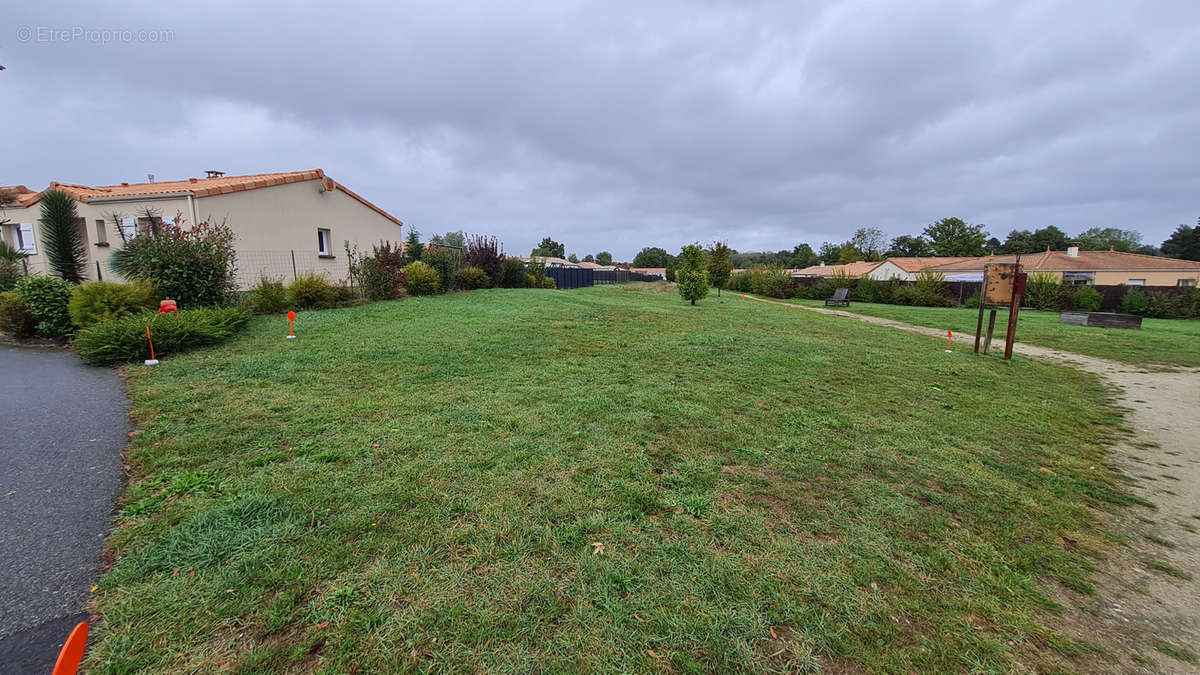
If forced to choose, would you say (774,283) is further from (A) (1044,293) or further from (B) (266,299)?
(B) (266,299)

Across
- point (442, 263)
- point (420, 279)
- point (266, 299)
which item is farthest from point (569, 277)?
point (266, 299)

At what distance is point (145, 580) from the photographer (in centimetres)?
193

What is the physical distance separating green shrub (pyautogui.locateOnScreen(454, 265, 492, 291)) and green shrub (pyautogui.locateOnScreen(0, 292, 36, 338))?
1132 cm

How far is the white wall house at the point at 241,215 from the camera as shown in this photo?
1370 cm

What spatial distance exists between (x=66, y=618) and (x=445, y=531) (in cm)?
142

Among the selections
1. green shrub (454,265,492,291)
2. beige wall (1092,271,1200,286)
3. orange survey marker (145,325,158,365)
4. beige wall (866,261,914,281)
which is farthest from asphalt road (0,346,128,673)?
beige wall (866,261,914,281)

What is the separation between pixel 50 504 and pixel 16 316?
9157 mm

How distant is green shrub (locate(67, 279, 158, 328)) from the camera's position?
7.33 m

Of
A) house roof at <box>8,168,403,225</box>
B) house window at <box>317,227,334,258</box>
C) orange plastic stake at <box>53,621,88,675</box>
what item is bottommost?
orange plastic stake at <box>53,621,88,675</box>

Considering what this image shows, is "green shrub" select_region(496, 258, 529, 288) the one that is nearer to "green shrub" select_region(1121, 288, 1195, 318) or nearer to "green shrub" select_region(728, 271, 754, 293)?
"green shrub" select_region(728, 271, 754, 293)

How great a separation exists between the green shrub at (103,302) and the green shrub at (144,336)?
0.92 m

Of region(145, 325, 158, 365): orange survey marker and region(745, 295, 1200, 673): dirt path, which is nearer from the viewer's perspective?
region(745, 295, 1200, 673): dirt path

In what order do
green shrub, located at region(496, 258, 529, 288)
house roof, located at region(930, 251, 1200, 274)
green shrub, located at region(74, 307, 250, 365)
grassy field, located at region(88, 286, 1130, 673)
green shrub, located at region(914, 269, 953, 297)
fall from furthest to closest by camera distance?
house roof, located at region(930, 251, 1200, 274), green shrub, located at region(914, 269, 953, 297), green shrub, located at region(496, 258, 529, 288), green shrub, located at region(74, 307, 250, 365), grassy field, located at region(88, 286, 1130, 673)

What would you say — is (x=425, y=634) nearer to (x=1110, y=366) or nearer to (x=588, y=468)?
(x=588, y=468)
